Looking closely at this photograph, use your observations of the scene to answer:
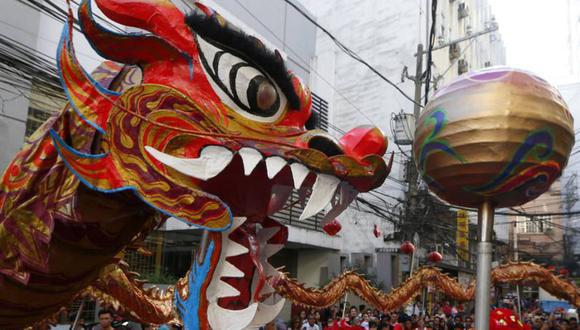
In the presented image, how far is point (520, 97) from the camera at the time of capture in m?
1.99

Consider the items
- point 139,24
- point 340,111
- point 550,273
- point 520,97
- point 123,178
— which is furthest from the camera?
point 340,111

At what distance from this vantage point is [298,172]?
1.73 meters

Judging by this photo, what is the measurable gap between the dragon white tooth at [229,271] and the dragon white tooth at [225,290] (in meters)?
0.03

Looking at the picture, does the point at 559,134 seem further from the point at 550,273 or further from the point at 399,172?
the point at 399,172

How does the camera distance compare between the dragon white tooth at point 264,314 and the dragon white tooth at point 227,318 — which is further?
the dragon white tooth at point 264,314

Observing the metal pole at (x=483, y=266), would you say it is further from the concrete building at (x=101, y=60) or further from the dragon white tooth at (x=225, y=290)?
the concrete building at (x=101, y=60)

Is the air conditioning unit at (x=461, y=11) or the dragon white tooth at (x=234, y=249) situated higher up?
the air conditioning unit at (x=461, y=11)

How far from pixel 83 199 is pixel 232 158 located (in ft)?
1.87

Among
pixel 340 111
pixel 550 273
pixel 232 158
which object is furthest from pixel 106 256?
pixel 340 111

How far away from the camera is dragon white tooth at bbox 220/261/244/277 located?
1.81 m

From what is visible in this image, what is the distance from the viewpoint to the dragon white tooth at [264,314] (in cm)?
196

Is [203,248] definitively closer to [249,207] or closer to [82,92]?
[249,207]

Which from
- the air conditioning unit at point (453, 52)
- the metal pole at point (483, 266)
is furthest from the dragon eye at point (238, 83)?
the air conditioning unit at point (453, 52)

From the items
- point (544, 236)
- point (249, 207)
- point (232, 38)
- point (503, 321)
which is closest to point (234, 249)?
point (249, 207)
